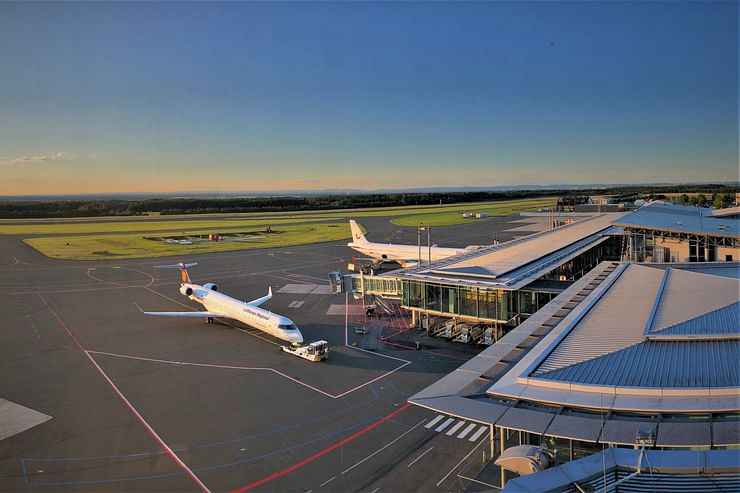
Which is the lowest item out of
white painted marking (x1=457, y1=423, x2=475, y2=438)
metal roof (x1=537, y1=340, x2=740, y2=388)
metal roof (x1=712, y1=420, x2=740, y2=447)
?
white painted marking (x1=457, y1=423, x2=475, y2=438)

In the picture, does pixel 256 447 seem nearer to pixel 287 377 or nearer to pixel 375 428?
pixel 375 428

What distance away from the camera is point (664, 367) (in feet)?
74.8

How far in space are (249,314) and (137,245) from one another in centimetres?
8962

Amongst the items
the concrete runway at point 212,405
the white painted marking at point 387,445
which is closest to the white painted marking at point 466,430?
the concrete runway at point 212,405

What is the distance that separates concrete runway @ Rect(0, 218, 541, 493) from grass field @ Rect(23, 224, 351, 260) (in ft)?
161

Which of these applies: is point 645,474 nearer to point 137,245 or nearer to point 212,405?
point 212,405

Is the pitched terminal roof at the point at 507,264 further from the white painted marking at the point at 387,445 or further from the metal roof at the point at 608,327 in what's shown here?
the white painted marking at the point at 387,445

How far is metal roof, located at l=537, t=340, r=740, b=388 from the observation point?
21.4 m

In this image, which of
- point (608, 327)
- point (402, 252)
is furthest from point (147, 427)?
point (402, 252)

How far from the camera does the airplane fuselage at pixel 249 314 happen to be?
44.8 meters

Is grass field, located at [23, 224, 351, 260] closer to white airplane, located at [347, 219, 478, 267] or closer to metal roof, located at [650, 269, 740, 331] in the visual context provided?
white airplane, located at [347, 219, 478, 267]

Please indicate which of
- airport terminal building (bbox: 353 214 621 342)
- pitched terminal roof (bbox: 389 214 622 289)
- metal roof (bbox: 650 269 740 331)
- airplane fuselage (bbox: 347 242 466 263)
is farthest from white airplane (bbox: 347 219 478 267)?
metal roof (bbox: 650 269 740 331)

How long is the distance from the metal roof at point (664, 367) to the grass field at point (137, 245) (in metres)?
103

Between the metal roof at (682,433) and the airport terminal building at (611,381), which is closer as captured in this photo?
the metal roof at (682,433)
